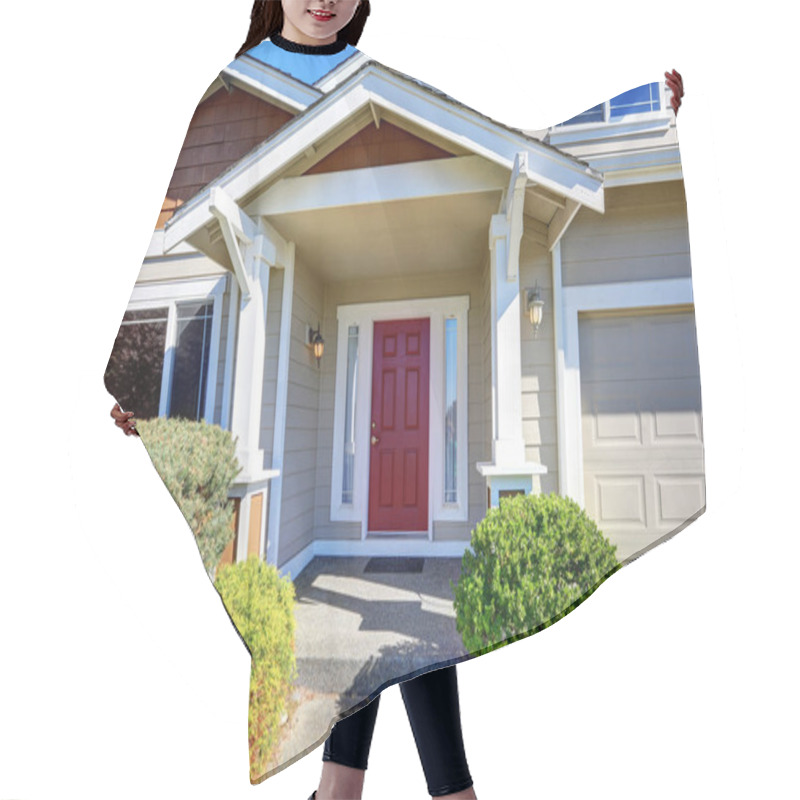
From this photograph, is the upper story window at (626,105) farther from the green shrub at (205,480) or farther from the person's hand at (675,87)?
the green shrub at (205,480)

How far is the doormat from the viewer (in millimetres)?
1268

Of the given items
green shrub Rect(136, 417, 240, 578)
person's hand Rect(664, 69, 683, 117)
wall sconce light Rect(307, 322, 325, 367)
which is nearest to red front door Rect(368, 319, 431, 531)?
wall sconce light Rect(307, 322, 325, 367)

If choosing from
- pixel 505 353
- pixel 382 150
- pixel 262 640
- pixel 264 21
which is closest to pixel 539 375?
pixel 505 353

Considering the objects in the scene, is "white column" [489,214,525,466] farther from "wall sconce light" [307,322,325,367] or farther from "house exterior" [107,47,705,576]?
"wall sconce light" [307,322,325,367]

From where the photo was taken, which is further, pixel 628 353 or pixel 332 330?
pixel 332 330

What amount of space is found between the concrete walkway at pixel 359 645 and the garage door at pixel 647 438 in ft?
1.38

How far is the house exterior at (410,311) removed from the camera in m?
1.21

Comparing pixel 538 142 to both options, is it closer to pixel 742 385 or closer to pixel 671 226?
pixel 671 226

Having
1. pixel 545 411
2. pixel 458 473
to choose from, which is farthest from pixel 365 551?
pixel 545 411

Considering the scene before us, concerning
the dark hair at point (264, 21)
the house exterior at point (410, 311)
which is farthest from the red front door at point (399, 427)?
the dark hair at point (264, 21)

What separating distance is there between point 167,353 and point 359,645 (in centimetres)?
93

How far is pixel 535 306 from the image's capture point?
4.25 ft

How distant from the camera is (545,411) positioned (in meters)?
1.23

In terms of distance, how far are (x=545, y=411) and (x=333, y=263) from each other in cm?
72
